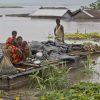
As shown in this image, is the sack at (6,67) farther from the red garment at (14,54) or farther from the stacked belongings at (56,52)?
the stacked belongings at (56,52)

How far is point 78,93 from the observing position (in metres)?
8.21

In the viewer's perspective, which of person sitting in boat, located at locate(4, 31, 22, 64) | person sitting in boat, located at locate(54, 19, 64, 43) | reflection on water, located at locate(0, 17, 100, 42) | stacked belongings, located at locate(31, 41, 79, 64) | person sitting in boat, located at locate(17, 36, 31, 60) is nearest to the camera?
person sitting in boat, located at locate(4, 31, 22, 64)

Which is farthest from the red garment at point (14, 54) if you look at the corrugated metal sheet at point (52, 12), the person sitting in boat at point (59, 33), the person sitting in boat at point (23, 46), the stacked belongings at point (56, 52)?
the corrugated metal sheet at point (52, 12)

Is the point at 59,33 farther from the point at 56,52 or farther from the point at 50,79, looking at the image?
the point at 50,79

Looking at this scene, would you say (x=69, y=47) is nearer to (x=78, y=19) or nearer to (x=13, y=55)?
(x=13, y=55)

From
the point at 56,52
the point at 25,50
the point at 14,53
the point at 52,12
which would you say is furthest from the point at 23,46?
the point at 52,12

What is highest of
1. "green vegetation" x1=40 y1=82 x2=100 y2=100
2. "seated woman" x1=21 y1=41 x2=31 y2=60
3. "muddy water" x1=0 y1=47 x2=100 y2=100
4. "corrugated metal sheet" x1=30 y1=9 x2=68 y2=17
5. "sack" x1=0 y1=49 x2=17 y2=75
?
"corrugated metal sheet" x1=30 y1=9 x2=68 y2=17

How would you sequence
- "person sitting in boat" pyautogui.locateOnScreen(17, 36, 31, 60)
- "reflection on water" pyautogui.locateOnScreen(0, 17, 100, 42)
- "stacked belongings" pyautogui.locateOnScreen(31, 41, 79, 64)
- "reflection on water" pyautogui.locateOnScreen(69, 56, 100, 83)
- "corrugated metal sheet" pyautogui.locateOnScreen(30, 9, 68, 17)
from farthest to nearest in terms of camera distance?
1. "corrugated metal sheet" pyautogui.locateOnScreen(30, 9, 68, 17)
2. "reflection on water" pyautogui.locateOnScreen(0, 17, 100, 42)
3. "stacked belongings" pyautogui.locateOnScreen(31, 41, 79, 64)
4. "person sitting in boat" pyautogui.locateOnScreen(17, 36, 31, 60)
5. "reflection on water" pyautogui.locateOnScreen(69, 56, 100, 83)

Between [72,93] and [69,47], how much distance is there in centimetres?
602

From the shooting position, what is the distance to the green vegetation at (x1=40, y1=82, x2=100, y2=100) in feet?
25.2

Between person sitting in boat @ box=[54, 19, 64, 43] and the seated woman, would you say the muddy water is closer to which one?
the seated woman

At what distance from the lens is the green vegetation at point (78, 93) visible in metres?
7.67

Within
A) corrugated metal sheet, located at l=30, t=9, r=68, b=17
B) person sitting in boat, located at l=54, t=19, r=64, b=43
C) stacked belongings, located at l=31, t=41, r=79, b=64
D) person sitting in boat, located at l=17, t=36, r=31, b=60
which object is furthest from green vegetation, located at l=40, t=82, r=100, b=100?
corrugated metal sheet, located at l=30, t=9, r=68, b=17

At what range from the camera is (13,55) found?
1129cm
